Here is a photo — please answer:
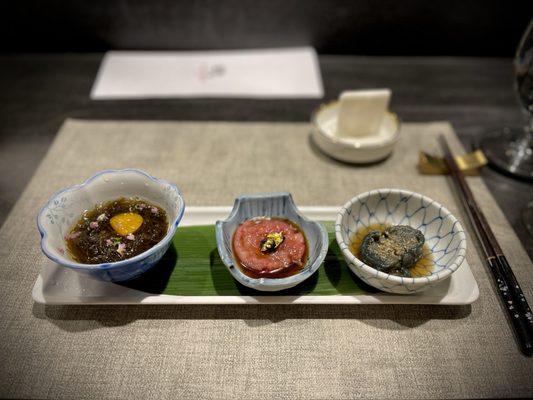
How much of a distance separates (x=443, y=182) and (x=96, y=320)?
143 centimetres

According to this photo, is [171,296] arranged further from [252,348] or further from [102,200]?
[102,200]

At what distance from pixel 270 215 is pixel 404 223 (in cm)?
48

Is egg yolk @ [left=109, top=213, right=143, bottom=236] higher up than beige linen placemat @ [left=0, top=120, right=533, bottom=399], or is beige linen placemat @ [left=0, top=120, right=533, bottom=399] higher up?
egg yolk @ [left=109, top=213, right=143, bottom=236]

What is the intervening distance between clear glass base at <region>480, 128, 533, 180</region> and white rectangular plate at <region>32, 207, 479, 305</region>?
2.54ft

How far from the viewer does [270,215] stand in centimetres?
137

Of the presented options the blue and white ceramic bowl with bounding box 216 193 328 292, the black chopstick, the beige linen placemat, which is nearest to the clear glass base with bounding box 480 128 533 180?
the black chopstick

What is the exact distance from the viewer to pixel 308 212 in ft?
4.67

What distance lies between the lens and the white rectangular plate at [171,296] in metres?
1.16

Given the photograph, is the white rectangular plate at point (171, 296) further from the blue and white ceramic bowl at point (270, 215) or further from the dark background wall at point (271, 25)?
the dark background wall at point (271, 25)

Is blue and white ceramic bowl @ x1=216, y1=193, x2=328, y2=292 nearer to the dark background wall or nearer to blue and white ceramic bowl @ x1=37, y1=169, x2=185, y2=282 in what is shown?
blue and white ceramic bowl @ x1=37, y1=169, x2=185, y2=282

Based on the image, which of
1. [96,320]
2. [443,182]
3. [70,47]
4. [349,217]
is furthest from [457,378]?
[70,47]

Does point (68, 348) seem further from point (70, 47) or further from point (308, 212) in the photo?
point (70, 47)

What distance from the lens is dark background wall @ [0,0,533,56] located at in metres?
2.34

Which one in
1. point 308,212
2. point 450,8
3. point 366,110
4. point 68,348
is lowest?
point 68,348
